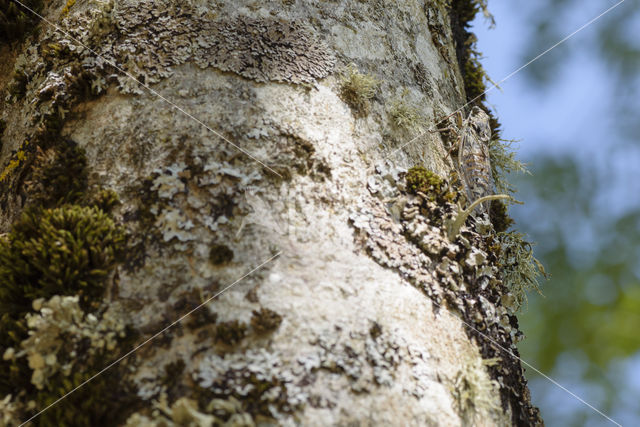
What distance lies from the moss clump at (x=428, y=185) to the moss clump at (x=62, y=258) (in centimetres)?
109

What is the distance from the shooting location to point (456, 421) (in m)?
1.36

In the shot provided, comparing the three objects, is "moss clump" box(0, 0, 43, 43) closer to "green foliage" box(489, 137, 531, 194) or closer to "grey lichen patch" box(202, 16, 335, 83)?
"grey lichen patch" box(202, 16, 335, 83)

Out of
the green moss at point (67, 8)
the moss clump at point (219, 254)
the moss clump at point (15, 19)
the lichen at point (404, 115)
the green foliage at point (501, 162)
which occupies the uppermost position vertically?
the green foliage at point (501, 162)

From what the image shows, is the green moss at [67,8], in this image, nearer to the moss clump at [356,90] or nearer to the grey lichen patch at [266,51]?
the grey lichen patch at [266,51]

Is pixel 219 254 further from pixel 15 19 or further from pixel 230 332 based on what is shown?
pixel 15 19

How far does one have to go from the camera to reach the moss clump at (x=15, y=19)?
222 centimetres

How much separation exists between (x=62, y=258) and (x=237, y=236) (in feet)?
1.86

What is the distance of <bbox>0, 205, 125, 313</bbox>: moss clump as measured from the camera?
136cm

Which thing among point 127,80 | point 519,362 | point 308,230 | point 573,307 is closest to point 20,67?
point 127,80

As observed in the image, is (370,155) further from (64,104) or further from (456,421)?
(64,104)

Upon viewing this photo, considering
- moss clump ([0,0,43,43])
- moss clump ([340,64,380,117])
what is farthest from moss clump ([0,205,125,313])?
moss clump ([0,0,43,43])

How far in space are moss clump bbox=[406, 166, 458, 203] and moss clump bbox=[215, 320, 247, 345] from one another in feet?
2.82

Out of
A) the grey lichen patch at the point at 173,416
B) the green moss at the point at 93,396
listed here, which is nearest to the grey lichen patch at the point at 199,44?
the green moss at the point at 93,396

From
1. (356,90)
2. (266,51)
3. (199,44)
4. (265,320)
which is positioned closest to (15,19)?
(199,44)
